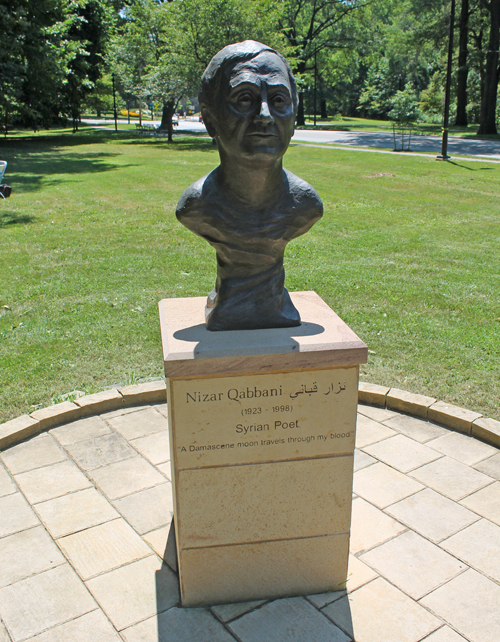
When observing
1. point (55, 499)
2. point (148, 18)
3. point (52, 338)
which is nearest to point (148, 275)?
point (52, 338)

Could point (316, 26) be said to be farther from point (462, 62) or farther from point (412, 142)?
point (412, 142)

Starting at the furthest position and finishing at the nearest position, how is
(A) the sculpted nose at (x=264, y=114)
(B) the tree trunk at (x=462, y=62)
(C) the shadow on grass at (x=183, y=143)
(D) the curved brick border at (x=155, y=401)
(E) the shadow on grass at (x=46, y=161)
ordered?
(B) the tree trunk at (x=462, y=62)
(C) the shadow on grass at (x=183, y=143)
(E) the shadow on grass at (x=46, y=161)
(D) the curved brick border at (x=155, y=401)
(A) the sculpted nose at (x=264, y=114)

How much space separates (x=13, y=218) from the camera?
12312mm

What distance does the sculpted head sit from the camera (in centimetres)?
284

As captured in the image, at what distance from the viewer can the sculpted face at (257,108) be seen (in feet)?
9.30

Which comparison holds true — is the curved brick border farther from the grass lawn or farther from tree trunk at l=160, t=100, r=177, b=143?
tree trunk at l=160, t=100, r=177, b=143

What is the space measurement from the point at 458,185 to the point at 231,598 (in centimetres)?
1505

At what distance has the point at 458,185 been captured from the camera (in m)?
16.1

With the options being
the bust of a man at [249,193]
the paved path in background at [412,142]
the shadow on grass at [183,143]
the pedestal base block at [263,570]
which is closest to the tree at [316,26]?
the paved path in background at [412,142]

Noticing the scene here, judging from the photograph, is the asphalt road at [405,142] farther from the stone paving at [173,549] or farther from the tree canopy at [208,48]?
the stone paving at [173,549]

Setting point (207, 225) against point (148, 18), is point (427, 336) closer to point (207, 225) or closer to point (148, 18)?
point (207, 225)

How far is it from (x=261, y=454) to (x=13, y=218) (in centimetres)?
1088

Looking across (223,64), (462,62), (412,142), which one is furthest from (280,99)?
(462,62)

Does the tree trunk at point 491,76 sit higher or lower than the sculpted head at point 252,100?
higher
